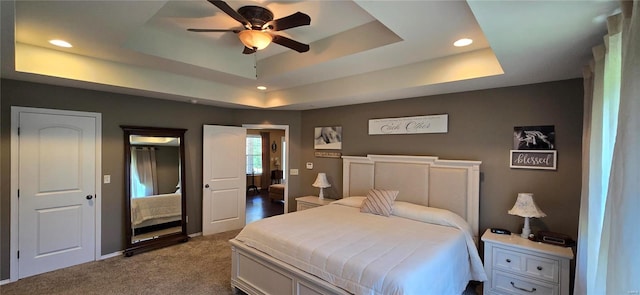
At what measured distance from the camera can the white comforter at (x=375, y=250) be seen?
1974 mm

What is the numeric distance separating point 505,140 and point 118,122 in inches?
197

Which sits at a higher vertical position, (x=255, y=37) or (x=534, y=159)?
(x=255, y=37)

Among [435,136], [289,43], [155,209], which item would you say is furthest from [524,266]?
[155,209]

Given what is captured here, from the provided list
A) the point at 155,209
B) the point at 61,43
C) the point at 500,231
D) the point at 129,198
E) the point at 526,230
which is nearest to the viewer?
the point at 61,43

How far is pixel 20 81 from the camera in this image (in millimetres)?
3168

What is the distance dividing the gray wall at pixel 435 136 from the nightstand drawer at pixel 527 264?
57cm

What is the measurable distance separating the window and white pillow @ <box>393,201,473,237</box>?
7027 mm

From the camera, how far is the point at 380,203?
3.51m

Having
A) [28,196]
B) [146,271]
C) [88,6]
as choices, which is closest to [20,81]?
[28,196]

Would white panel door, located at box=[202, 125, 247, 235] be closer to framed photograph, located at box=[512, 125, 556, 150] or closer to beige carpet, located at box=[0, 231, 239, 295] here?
beige carpet, located at box=[0, 231, 239, 295]

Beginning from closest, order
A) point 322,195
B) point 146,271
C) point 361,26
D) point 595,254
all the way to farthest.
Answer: point 595,254 < point 361,26 < point 146,271 < point 322,195

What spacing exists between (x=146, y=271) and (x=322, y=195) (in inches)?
105

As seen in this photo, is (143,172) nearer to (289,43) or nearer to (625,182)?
(289,43)

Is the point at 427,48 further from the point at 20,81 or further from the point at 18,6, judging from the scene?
the point at 20,81
